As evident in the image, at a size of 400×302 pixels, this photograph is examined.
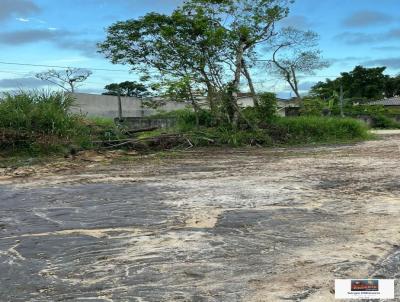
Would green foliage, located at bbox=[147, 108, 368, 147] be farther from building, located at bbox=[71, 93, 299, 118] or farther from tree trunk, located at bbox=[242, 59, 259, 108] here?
building, located at bbox=[71, 93, 299, 118]

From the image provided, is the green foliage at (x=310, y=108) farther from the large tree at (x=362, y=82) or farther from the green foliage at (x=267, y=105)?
the large tree at (x=362, y=82)

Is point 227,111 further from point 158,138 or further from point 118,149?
point 118,149

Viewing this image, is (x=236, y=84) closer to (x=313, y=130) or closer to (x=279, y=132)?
(x=279, y=132)

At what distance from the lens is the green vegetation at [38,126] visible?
14.6 m

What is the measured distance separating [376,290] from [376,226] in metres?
2.44

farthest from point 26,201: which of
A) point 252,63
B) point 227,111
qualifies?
point 252,63

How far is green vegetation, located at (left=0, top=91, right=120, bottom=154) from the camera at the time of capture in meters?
14.6

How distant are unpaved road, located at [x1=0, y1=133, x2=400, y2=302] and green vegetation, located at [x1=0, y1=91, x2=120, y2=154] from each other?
185 inches

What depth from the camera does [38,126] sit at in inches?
587

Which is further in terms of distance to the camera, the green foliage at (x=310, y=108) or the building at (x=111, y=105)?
the green foliage at (x=310, y=108)

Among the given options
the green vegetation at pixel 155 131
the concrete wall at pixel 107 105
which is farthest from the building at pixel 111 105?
the green vegetation at pixel 155 131

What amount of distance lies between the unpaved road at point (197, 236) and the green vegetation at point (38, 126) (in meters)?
4.69

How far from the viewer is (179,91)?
63.3ft

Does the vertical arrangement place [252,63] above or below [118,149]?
above
